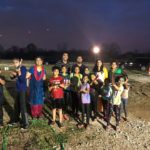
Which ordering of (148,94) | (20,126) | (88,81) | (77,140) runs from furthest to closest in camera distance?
(148,94)
(88,81)
(20,126)
(77,140)

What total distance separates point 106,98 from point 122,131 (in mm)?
1239

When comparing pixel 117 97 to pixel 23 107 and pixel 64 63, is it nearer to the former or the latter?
pixel 64 63

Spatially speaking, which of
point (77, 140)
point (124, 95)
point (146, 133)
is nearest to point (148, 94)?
point (124, 95)

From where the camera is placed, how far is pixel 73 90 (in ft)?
39.4

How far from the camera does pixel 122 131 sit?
1104 cm

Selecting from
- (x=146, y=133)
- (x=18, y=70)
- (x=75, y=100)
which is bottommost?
(x=146, y=133)

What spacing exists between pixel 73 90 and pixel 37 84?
3.99ft

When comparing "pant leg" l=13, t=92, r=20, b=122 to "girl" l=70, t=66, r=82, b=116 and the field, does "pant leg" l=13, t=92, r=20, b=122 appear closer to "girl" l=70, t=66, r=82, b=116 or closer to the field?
the field

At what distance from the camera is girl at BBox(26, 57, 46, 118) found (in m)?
11.2

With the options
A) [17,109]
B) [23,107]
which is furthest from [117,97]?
[17,109]

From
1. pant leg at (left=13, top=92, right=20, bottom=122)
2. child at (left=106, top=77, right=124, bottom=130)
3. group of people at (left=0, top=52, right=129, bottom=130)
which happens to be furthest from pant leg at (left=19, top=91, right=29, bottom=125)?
child at (left=106, top=77, right=124, bottom=130)

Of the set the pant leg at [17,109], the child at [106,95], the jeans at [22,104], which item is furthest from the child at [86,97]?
the pant leg at [17,109]

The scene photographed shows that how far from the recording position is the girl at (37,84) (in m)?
11.2

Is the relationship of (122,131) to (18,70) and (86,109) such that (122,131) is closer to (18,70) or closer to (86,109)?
(86,109)
